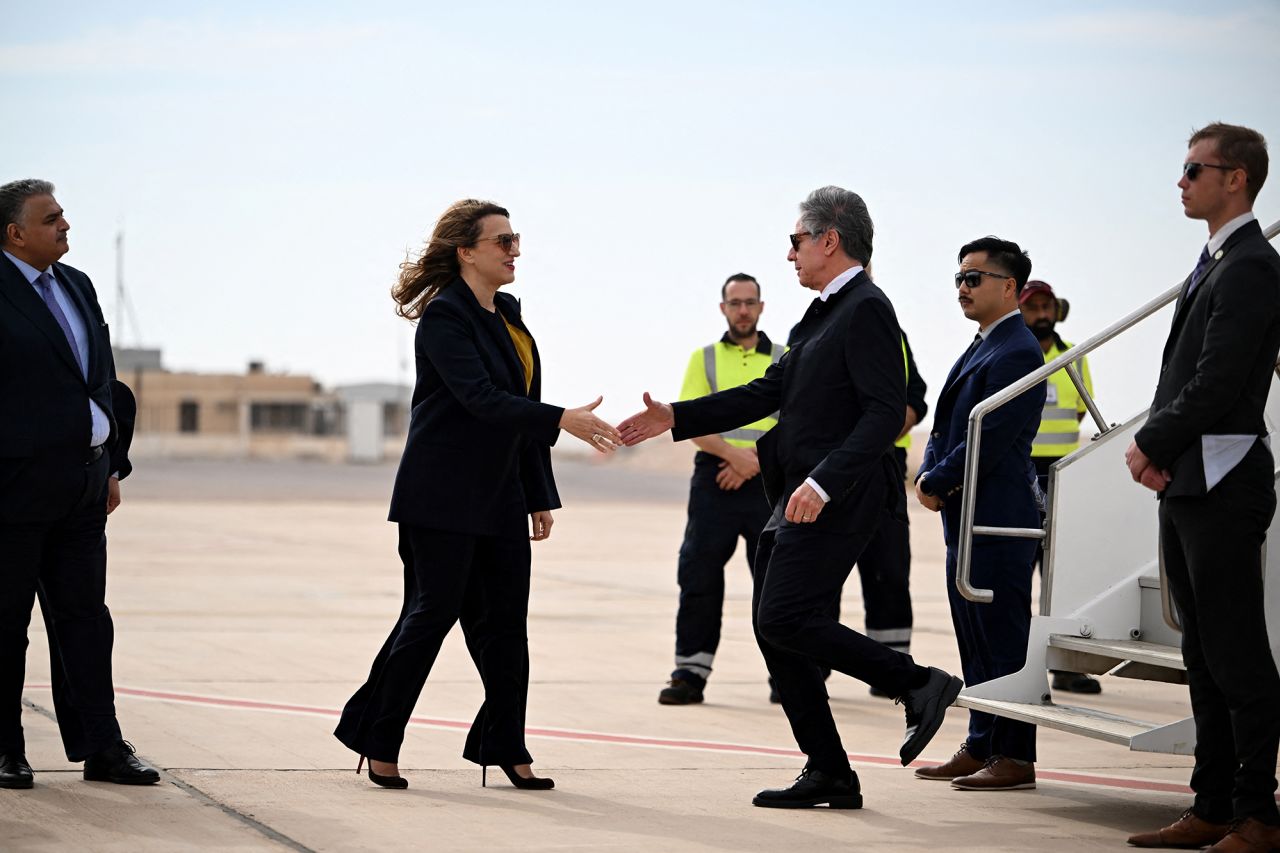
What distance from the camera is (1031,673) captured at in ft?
20.0

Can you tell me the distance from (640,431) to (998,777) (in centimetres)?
178

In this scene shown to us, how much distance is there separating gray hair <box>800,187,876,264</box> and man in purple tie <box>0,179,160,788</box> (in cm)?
246

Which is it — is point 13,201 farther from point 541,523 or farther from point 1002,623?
point 1002,623

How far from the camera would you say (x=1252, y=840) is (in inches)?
192

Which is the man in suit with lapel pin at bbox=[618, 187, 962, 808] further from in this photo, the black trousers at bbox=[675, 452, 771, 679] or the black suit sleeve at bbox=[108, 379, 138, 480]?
the black trousers at bbox=[675, 452, 771, 679]

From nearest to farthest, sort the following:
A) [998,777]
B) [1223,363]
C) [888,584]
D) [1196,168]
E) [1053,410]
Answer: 1. [1223,363]
2. [1196,168]
3. [998,777]
4. [888,584]
5. [1053,410]

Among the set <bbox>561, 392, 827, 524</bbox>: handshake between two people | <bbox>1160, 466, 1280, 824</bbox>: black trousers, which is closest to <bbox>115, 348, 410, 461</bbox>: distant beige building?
<bbox>561, 392, 827, 524</bbox>: handshake between two people

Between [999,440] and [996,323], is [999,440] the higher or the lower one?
the lower one

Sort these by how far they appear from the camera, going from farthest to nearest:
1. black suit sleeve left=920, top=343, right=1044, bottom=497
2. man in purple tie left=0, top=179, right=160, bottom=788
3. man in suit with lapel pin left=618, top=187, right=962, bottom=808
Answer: black suit sleeve left=920, top=343, right=1044, bottom=497, man in purple tie left=0, top=179, right=160, bottom=788, man in suit with lapel pin left=618, top=187, right=962, bottom=808

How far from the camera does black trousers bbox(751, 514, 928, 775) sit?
560cm

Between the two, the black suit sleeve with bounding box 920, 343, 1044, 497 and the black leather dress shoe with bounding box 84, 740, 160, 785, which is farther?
the black suit sleeve with bounding box 920, 343, 1044, 497

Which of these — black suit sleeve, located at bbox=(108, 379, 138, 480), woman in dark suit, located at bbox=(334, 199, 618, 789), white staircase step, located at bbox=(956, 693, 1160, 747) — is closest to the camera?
white staircase step, located at bbox=(956, 693, 1160, 747)

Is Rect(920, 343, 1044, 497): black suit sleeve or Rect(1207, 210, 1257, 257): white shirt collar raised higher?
Rect(1207, 210, 1257, 257): white shirt collar

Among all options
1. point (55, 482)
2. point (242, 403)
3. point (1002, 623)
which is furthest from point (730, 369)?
point (242, 403)
